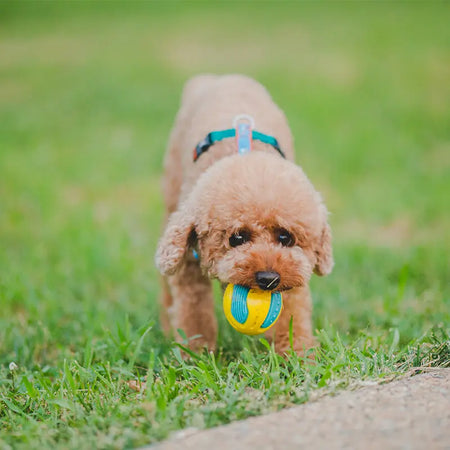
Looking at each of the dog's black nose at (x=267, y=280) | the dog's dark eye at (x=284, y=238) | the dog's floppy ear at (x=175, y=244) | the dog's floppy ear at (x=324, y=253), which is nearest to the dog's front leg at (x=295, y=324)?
the dog's floppy ear at (x=324, y=253)

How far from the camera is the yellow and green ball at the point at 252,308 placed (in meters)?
2.60

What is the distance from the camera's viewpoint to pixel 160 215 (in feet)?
19.9

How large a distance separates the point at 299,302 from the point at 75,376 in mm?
1153

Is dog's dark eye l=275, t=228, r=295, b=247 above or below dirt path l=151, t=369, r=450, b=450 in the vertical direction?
above

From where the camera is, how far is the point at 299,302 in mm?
3064

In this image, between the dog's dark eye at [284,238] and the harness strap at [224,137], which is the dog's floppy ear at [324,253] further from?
the harness strap at [224,137]

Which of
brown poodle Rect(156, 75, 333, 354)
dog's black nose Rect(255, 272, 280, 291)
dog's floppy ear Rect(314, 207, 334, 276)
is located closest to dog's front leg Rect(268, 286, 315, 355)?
brown poodle Rect(156, 75, 333, 354)

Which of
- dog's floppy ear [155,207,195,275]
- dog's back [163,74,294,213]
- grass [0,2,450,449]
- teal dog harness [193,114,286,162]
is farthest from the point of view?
dog's back [163,74,294,213]

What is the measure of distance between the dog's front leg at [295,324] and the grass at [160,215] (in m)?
Result: 0.16

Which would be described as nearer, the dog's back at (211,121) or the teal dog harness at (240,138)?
the teal dog harness at (240,138)

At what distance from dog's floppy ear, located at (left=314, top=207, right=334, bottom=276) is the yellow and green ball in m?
0.35

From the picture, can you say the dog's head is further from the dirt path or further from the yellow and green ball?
the dirt path

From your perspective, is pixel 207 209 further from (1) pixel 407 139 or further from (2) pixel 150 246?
(1) pixel 407 139

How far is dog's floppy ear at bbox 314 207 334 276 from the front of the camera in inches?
115
